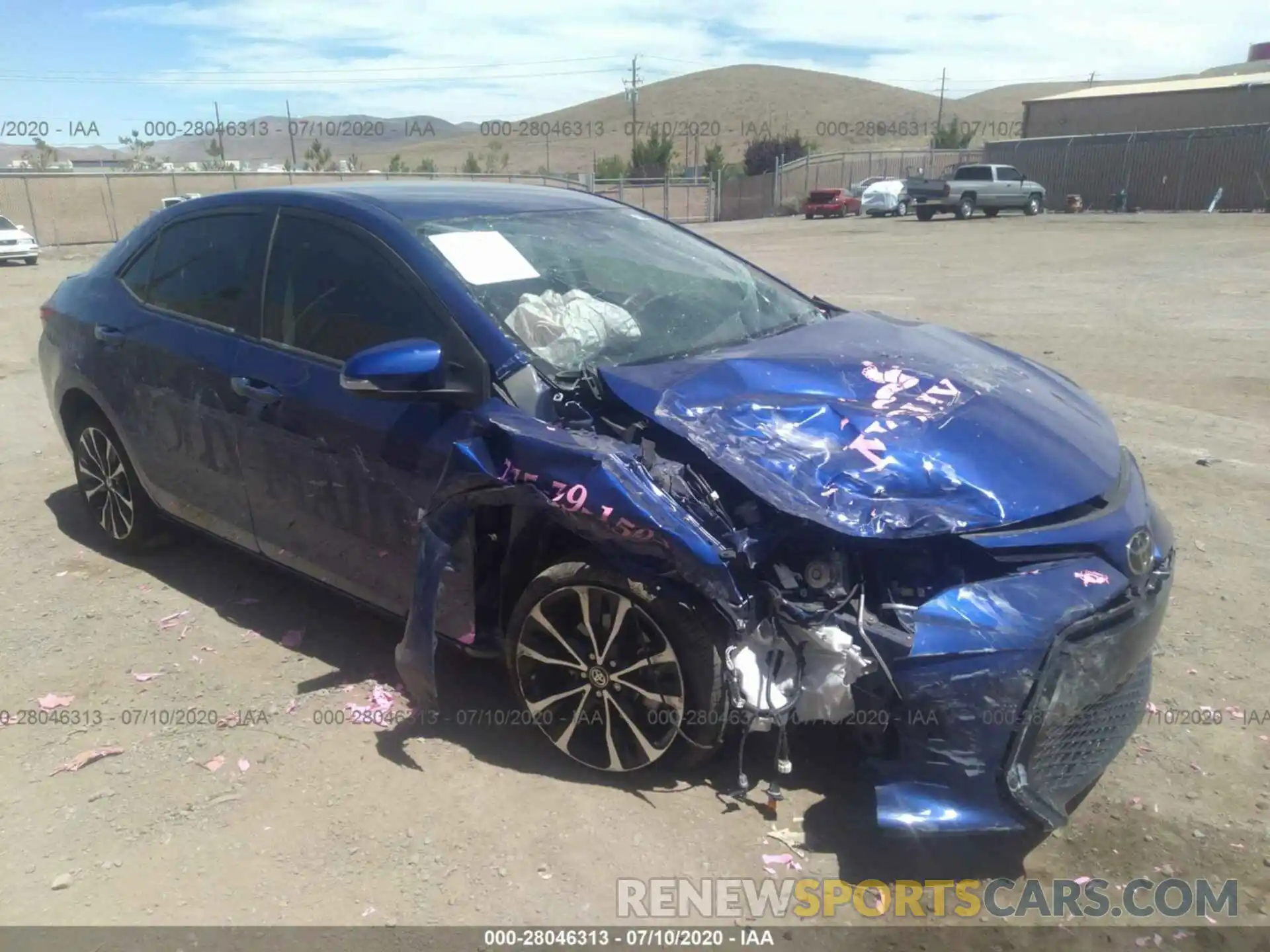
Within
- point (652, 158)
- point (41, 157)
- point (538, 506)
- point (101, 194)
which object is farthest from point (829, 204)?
point (41, 157)

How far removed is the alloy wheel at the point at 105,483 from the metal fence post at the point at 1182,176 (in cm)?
3920

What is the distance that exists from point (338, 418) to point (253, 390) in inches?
19.1

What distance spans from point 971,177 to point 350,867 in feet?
116

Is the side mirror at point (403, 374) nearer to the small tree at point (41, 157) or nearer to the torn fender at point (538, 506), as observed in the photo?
the torn fender at point (538, 506)

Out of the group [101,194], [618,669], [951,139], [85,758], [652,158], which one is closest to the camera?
[618,669]

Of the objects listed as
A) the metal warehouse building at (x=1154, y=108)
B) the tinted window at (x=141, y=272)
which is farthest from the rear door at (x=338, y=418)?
the metal warehouse building at (x=1154, y=108)

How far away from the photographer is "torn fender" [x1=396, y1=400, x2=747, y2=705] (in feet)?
8.59

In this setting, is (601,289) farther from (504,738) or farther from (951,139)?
(951,139)

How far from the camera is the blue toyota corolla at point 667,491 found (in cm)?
255

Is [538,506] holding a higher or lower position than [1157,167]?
higher

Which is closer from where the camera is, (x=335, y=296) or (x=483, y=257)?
(x=483, y=257)

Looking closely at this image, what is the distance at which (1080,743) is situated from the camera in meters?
2.66

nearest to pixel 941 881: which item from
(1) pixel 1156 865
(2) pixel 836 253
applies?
(1) pixel 1156 865

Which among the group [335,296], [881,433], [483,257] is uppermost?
[483,257]
